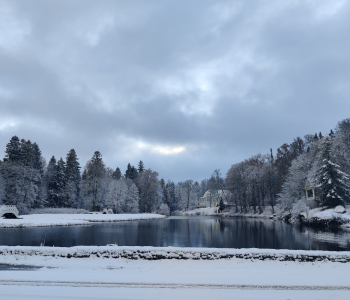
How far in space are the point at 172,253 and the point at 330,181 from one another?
1260 inches

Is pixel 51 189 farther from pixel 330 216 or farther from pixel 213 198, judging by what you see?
pixel 330 216

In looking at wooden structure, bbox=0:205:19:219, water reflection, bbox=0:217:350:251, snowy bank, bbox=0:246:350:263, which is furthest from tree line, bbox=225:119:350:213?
wooden structure, bbox=0:205:19:219

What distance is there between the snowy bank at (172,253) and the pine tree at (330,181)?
27.7 metres

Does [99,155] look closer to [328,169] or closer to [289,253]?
[328,169]

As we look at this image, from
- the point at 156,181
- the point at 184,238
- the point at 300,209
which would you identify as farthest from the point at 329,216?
the point at 156,181

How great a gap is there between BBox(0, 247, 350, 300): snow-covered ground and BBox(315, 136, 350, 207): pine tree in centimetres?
2851

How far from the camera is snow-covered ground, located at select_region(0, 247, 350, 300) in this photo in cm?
756

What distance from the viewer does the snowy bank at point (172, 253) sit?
11438mm

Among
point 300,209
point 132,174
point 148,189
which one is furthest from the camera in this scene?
point 132,174

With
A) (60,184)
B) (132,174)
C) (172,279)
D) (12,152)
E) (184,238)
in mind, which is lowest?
(184,238)

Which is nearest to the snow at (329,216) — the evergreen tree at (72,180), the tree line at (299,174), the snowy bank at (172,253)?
the tree line at (299,174)

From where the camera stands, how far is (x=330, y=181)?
35.2m

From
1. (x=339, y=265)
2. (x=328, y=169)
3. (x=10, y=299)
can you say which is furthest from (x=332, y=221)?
(x=10, y=299)

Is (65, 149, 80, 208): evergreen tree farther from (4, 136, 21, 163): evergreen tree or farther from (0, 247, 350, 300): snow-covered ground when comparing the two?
(0, 247, 350, 300): snow-covered ground
